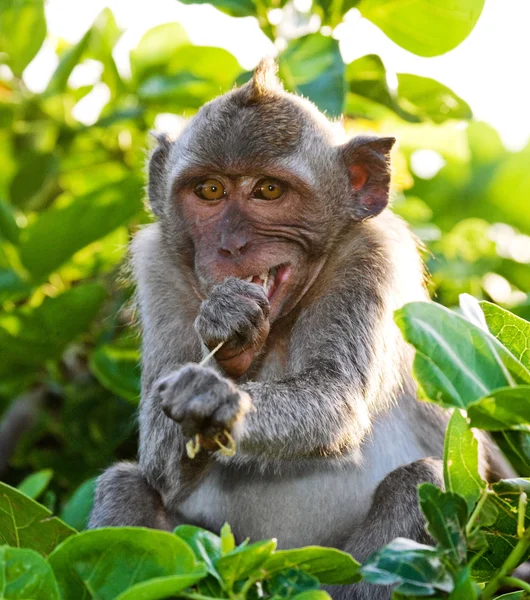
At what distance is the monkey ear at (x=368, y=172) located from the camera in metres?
3.77

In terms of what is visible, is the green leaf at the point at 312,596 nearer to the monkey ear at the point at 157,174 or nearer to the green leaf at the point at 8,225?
the monkey ear at the point at 157,174

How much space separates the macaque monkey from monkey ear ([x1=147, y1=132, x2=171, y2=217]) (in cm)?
1

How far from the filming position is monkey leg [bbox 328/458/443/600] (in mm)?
3189

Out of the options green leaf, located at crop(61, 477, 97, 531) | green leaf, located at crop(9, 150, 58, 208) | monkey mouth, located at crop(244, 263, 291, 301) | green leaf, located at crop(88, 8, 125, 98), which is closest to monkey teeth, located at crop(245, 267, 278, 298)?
monkey mouth, located at crop(244, 263, 291, 301)

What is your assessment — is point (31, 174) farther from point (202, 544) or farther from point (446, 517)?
point (446, 517)

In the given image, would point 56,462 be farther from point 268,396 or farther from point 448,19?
point 448,19

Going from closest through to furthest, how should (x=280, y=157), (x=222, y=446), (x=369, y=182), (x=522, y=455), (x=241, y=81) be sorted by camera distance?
(x=522, y=455), (x=222, y=446), (x=280, y=157), (x=369, y=182), (x=241, y=81)

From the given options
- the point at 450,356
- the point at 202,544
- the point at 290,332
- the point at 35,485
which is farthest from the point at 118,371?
the point at 450,356

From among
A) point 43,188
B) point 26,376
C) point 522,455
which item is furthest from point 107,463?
point 522,455

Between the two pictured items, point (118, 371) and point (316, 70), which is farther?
point (118, 371)

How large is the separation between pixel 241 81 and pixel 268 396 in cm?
167

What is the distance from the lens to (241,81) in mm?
4105

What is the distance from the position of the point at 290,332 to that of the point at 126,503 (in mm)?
902

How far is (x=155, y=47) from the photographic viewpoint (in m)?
5.20
